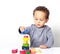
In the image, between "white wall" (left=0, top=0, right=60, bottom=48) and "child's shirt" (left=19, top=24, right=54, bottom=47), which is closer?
"child's shirt" (left=19, top=24, right=54, bottom=47)

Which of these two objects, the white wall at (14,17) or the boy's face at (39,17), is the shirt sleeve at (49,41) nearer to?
the boy's face at (39,17)

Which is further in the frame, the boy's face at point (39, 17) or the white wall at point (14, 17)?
the white wall at point (14, 17)

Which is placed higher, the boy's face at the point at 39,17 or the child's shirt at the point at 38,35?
the boy's face at the point at 39,17

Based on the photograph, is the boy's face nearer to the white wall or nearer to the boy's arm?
the boy's arm

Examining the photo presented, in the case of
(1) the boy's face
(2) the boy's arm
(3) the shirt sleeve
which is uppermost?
(1) the boy's face

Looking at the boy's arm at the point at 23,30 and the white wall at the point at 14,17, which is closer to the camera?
the boy's arm at the point at 23,30

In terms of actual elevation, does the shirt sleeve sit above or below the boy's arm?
below

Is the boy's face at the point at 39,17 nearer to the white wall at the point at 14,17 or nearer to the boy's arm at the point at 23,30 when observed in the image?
the boy's arm at the point at 23,30

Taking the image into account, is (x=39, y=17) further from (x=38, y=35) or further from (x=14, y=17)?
(x=14, y=17)

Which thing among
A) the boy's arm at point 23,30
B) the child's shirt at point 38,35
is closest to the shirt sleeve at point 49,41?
the child's shirt at point 38,35

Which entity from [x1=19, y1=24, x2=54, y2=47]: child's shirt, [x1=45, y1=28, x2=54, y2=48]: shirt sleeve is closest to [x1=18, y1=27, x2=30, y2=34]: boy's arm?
[x1=19, y1=24, x2=54, y2=47]: child's shirt

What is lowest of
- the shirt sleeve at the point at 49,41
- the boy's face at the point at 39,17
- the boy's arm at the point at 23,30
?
the shirt sleeve at the point at 49,41

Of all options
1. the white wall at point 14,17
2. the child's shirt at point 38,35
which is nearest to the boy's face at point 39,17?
the child's shirt at point 38,35

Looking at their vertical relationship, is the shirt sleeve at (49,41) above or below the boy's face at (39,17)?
below
